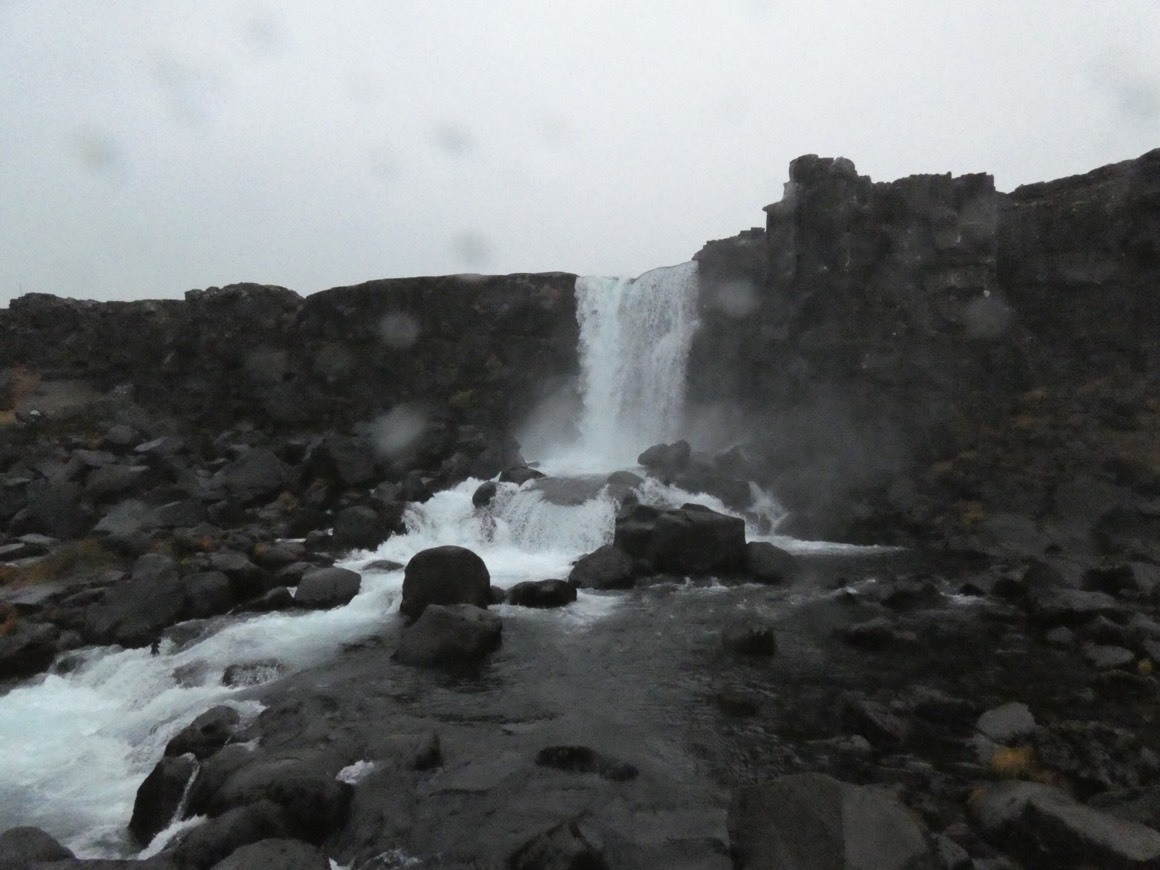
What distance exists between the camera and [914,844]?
21.7ft

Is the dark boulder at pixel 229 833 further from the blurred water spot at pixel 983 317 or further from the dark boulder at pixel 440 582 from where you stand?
the blurred water spot at pixel 983 317

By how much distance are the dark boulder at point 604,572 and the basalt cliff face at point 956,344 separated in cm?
935

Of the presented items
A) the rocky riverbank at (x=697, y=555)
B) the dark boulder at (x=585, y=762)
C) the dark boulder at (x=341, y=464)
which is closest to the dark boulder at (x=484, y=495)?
the rocky riverbank at (x=697, y=555)

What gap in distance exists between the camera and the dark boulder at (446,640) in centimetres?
1395

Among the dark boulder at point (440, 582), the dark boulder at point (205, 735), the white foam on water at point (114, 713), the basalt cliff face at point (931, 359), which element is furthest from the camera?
the basalt cliff face at point (931, 359)

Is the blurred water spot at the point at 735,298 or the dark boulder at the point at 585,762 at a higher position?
the blurred water spot at the point at 735,298

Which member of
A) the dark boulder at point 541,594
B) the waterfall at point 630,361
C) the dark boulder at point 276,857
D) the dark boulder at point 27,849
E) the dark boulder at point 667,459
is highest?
the waterfall at point 630,361

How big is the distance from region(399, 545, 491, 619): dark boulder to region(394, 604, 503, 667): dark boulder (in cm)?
195

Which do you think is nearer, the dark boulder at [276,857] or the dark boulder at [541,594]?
the dark boulder at [276,857]

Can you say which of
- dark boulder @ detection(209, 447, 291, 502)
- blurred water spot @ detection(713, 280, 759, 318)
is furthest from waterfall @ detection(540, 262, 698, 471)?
dark boulder @ detection(209, 447, 291, 502)

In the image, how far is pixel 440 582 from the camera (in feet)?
54.5

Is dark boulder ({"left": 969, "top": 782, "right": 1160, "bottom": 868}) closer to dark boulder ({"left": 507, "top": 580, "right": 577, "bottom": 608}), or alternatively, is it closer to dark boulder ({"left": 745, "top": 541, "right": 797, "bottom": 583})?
dark boulder ({"left": 507, "top": 580, "right": 577, "bottom": 608})

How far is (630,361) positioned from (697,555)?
18.6m

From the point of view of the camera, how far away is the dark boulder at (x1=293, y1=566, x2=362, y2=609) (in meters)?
17.7
